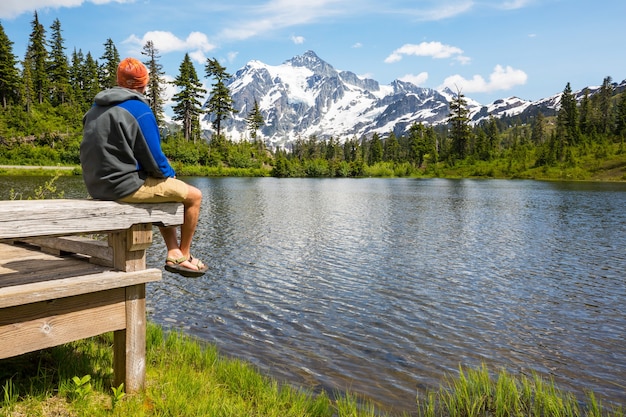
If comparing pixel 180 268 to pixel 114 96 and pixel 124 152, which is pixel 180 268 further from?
pixel 114 96

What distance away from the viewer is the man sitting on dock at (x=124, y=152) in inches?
180

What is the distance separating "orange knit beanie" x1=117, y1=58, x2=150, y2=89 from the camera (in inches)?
195

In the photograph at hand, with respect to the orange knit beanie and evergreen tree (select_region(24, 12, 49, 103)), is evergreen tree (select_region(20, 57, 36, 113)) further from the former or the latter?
the orange knit beanie

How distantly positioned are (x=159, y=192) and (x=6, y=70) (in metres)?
97.3

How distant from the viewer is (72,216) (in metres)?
4.09

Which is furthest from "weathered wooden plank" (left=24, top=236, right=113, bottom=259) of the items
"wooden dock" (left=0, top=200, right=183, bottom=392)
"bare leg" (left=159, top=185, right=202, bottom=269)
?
"bare leg" (left=159, top=185, right=202, bottom=269)

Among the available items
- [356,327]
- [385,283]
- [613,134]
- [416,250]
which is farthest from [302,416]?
[613,134]

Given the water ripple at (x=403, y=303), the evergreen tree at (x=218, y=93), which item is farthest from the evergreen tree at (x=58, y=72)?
the water ripple at (x=403, y=303)

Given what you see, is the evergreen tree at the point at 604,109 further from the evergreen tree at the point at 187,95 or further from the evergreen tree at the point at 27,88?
the evergreen tree at the point at 27,88

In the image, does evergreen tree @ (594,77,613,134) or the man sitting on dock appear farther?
evergreen tree @ (594,77,613,134)

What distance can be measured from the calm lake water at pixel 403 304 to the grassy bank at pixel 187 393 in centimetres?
91

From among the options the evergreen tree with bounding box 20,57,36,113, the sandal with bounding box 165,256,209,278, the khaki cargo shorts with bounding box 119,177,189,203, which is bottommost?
the sandal with bounding box 165,256,209,278

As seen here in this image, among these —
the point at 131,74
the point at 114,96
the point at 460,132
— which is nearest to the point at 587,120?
the point at 460,132

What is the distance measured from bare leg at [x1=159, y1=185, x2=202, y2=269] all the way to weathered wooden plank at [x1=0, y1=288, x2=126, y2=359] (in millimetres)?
894
